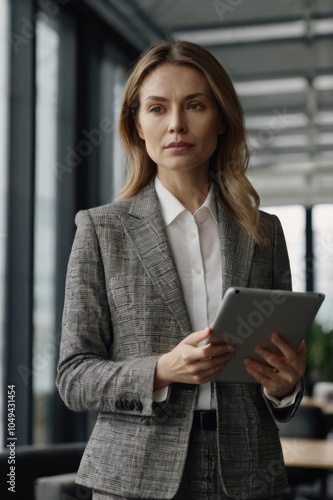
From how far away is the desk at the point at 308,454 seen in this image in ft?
12.3

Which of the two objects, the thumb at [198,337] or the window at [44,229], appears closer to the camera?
the thumb at [198,337]

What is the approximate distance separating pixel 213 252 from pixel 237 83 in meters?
6.99

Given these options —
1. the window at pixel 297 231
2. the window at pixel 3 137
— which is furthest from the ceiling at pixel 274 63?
the window at pixel 3 137

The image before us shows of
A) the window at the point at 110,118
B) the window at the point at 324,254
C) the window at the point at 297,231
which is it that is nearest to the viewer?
the window at the point at 110,118

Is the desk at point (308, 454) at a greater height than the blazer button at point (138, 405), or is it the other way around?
the blazer button at point (138, 405)

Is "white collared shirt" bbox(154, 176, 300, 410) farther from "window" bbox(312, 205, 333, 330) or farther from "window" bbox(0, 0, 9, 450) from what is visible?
"window" bbox(312, 205, 333, 330)

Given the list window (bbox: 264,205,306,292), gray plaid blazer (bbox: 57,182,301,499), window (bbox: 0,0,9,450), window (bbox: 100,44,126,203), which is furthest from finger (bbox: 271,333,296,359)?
window (bbox: 264,205,306,292)

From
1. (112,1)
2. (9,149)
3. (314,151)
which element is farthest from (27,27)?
(314,151)

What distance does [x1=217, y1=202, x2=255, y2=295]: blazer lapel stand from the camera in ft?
4.94

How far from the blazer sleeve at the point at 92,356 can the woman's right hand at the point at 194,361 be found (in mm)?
32

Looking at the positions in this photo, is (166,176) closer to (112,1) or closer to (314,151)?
(112,1)

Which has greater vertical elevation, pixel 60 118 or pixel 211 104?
pixel 60 118

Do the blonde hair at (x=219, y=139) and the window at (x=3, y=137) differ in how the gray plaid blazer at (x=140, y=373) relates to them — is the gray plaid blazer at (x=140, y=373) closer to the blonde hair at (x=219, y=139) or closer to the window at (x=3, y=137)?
the blonde hair at (x=219, y=139)

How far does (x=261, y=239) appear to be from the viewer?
5.21 feet
